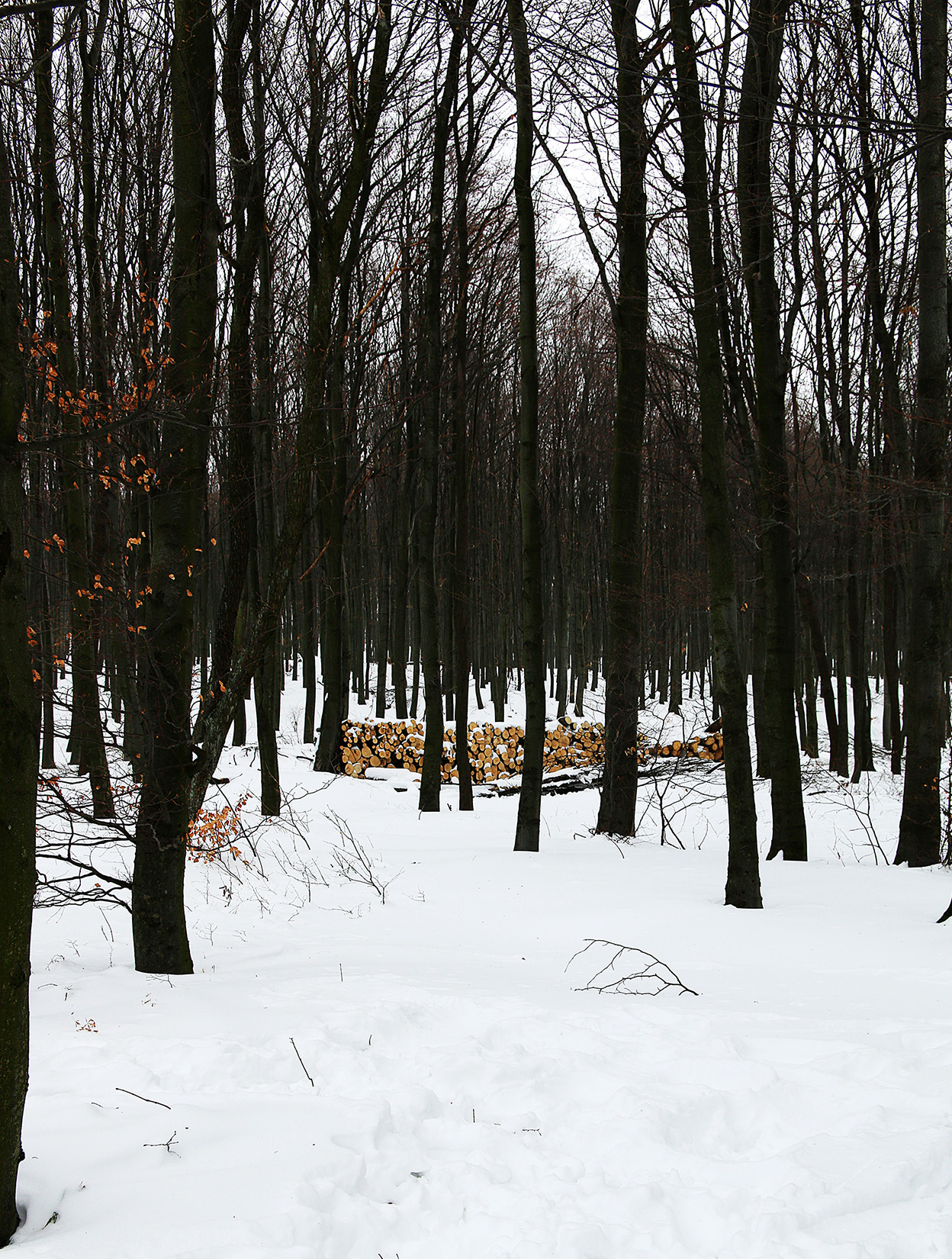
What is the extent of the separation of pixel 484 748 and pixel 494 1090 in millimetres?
14815

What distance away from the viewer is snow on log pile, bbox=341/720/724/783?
17.8 m

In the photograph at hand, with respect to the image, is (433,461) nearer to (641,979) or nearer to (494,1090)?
(641,979)

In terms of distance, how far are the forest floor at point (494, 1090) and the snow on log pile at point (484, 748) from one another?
38.6ft

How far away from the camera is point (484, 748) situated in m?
17.9

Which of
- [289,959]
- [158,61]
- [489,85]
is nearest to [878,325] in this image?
[489,85]

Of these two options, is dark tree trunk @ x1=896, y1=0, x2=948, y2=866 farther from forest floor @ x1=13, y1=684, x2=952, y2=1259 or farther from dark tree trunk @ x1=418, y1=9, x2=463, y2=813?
dark tree trunk @ x1=418, y1=9, x2=463, y2=813

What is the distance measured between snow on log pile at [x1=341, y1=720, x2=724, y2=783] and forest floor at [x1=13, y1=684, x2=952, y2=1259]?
11756 millimetres

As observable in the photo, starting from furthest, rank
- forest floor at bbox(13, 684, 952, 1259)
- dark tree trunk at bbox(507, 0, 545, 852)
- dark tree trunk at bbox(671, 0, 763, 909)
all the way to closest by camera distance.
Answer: dark tree trunk at bbox(507, 0, 545, 852)
dark tree trunk at bbox(671, 0, 763, 909)
forest floor at bbox(13, 684, 952, 1259)

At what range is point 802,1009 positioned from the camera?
13.4 ft

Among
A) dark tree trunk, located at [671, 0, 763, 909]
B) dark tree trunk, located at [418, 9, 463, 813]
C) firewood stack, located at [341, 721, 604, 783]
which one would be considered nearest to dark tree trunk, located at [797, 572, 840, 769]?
firewood stack, located at [341, 721, 604, 783]

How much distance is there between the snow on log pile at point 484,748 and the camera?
58.5 feet

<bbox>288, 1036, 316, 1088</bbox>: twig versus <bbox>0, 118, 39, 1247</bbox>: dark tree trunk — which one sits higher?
<bbox>0, 118, 39, 1247</bbox>: dark tree trunk

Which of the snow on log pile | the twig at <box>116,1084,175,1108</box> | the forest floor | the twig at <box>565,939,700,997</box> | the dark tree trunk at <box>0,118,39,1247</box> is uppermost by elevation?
the dark tree trunk at <box>0,118,39,1247</box>

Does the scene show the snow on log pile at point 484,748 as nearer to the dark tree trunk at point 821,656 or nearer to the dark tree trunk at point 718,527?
the dark tree trunk at point 821,656
